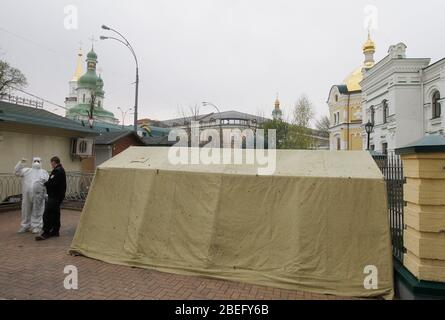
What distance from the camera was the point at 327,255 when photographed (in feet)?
14.3

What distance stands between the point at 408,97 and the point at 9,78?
3662cm

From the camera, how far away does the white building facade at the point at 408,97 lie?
2302 cm

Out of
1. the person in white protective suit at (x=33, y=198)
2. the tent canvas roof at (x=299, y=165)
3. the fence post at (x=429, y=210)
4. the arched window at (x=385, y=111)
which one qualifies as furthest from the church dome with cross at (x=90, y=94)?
the fence post at (x=429, y=210)

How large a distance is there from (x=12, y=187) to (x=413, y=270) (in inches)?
482

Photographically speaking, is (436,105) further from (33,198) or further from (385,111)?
(33,198)

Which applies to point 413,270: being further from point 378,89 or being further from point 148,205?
point 378,89

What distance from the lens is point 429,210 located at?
12.0 ft

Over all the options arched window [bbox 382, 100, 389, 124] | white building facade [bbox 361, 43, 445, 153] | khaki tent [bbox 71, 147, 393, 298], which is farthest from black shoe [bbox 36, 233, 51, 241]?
arched window [bbox 382, 100, 389, 124]

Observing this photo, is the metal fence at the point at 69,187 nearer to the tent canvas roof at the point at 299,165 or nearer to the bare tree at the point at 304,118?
the tent canvas roof at the point at 299,165

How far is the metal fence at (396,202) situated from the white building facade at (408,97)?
21065mm

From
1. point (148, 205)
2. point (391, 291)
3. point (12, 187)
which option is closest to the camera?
point (391, 291)

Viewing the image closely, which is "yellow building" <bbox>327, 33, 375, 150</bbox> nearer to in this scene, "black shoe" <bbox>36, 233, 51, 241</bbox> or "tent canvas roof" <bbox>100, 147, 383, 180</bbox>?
"tent canvas roof" <bbox>100, 147, 383, 180</bbox>

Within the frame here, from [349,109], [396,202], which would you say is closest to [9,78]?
[396,202]
